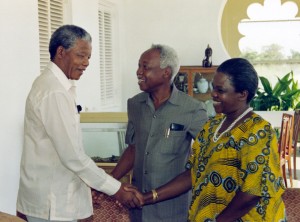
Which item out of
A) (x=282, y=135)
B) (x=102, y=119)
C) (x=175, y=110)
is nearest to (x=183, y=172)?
(x=175, y=110)

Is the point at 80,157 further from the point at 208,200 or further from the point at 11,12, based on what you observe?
the point at 11,12

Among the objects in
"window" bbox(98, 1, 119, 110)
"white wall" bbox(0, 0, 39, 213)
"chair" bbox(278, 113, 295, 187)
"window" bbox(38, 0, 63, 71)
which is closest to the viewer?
"white wall" bbox(0, 0, 39, 213)

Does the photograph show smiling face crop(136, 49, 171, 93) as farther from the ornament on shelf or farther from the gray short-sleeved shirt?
the ornament on shelf

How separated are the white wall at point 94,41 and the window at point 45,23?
24 centimetres

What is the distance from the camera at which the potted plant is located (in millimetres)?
7352

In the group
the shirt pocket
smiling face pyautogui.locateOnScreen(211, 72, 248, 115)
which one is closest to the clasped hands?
the shirt pocket

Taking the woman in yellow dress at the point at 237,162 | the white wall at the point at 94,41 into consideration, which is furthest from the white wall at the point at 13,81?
the woman in yellow dress at the point at 237,162

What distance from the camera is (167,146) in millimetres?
2234

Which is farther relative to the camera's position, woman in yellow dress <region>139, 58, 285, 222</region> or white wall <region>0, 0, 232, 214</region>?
white wall <region>0, 0, 232, 214</region>

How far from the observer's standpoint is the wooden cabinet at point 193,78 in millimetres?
7277

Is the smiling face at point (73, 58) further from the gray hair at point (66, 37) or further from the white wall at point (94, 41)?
the white wall at point (94, 41)

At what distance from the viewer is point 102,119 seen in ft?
12.1

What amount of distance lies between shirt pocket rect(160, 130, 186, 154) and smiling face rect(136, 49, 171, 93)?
0.73 ft

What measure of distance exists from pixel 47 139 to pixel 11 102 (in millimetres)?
2102
